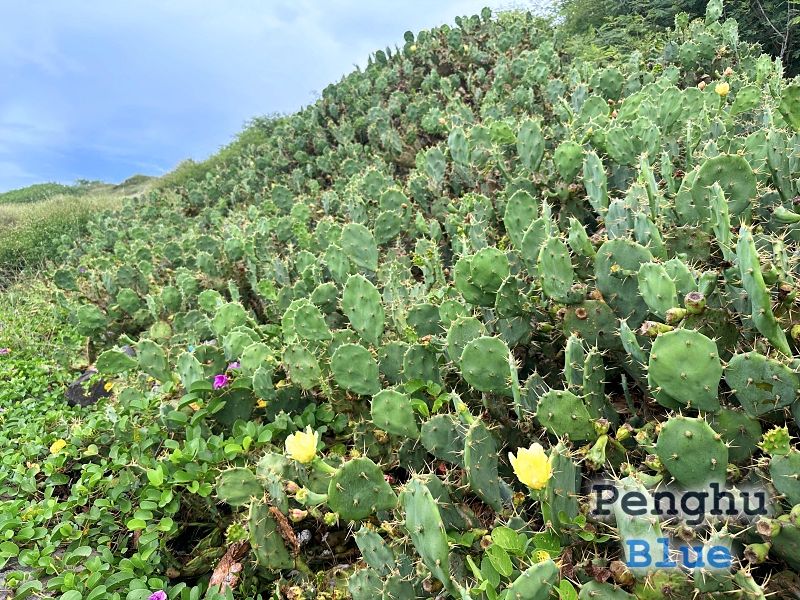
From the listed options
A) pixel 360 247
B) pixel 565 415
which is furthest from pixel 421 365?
pixel 360 247

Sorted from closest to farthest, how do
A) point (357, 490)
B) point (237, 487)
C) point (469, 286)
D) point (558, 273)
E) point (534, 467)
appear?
point (534, 467) → point (357, 490) → point (558, 273) → point (237, 487) → point (469, 286)

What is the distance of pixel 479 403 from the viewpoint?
7.84 feet

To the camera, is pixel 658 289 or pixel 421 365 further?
pixel 421 365

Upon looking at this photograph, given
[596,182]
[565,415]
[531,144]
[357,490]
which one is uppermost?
[531,144]

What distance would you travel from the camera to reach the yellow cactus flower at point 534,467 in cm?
148

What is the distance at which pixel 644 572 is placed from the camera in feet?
4.81

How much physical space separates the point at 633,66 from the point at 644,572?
5677 mm

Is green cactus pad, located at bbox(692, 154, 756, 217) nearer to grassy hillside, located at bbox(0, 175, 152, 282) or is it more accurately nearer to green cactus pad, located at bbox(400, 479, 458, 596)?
green cactus pad, located at bbox(400, 479, 458, 596)

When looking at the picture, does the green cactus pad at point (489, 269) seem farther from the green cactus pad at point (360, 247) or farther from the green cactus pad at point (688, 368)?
the green cactus pad at point (360, 247)

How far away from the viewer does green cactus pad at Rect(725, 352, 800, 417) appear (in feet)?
5.21

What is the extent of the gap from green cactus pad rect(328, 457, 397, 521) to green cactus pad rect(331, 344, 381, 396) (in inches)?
25.2

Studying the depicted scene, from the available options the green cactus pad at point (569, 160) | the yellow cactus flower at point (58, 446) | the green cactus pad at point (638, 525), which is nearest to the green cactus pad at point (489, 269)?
the green cactus pad at point (638, 525)

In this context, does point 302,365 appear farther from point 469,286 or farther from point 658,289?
point 658,289

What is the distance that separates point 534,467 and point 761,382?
0.69 metres
